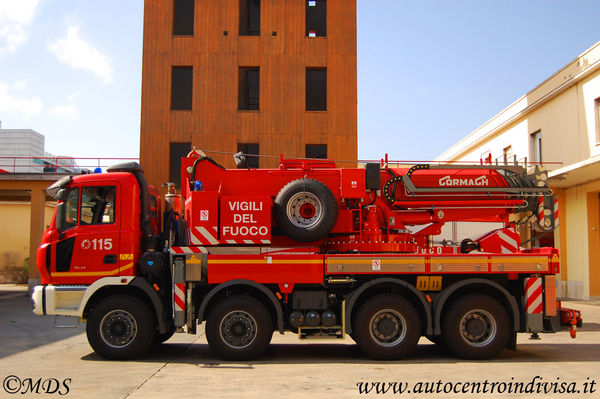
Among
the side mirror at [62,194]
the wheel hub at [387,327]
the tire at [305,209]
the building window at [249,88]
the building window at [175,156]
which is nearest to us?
the wheel hub at [387,327]

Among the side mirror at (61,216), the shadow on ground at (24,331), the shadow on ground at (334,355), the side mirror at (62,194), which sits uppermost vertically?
the side mirror at (62,194)

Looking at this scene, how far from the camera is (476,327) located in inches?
362

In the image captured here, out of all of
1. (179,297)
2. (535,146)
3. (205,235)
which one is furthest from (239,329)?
(535,146)

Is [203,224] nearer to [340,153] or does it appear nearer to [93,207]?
[93,207]

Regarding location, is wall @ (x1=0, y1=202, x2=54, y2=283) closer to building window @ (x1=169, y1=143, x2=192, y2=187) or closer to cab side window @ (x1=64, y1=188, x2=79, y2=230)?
building window @ (x1=169, y1=143, x2=192, y2=187)

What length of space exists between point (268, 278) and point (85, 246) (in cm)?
325

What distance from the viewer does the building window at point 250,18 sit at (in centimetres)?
2344

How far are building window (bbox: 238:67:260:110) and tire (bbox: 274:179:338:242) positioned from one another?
1443 cm

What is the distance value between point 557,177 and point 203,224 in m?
15.1

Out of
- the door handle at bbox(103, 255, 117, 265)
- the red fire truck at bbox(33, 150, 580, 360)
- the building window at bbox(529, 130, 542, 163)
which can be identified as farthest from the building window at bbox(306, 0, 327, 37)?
the door handle at bbox(103, 255, 117, 265)

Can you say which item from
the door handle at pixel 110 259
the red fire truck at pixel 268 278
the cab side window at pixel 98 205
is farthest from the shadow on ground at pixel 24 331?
the cab side window at pixel 98 205

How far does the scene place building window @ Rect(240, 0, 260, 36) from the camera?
2344 cm

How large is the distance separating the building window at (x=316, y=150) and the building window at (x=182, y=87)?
546cm

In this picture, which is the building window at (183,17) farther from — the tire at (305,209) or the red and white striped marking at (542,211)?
the red and white striped marking at (542,211)
